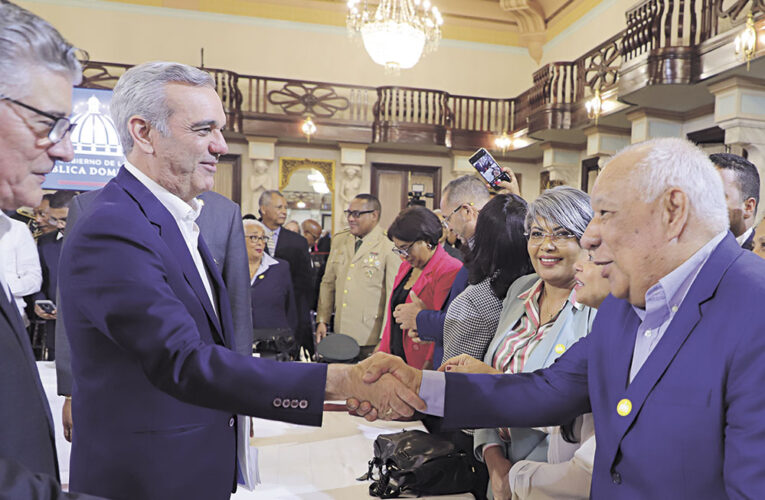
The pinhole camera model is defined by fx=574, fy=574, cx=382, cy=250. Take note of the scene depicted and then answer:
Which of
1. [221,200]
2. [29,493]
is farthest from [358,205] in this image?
[29,493]

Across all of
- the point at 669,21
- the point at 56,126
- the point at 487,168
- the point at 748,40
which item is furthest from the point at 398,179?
the point at 56,126

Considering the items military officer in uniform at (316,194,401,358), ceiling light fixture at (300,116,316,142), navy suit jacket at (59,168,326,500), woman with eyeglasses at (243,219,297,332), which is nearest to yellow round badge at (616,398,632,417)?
navy suit jacket at (59,168,326,500)

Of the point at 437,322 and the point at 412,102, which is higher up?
the point at 412,102

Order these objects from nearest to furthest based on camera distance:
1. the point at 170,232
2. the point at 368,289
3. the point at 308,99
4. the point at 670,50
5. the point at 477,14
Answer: the point at 170,232 < the point at 368,289 < the point at 670,50 < the point at 308,99 < the point at 477,14

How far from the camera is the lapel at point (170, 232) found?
1289 mm

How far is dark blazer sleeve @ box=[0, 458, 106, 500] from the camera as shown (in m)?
0.68

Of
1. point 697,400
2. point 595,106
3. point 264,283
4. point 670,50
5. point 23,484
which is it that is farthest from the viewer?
point 595,106

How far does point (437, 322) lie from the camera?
2.73 m

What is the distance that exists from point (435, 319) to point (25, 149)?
2.11m

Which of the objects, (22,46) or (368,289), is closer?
(22,46)

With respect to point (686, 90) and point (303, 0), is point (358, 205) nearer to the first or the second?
point (686, 90)

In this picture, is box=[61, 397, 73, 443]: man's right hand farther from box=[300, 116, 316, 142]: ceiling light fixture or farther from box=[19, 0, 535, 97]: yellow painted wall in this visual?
box=[19, 0, 535, 97]: yellow painted wall

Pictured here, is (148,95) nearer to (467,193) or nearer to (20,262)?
(467,193)

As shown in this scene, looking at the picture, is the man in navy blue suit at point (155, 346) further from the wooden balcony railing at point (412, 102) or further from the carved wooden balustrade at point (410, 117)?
the carved wooden balustrade at point (410, 117)
